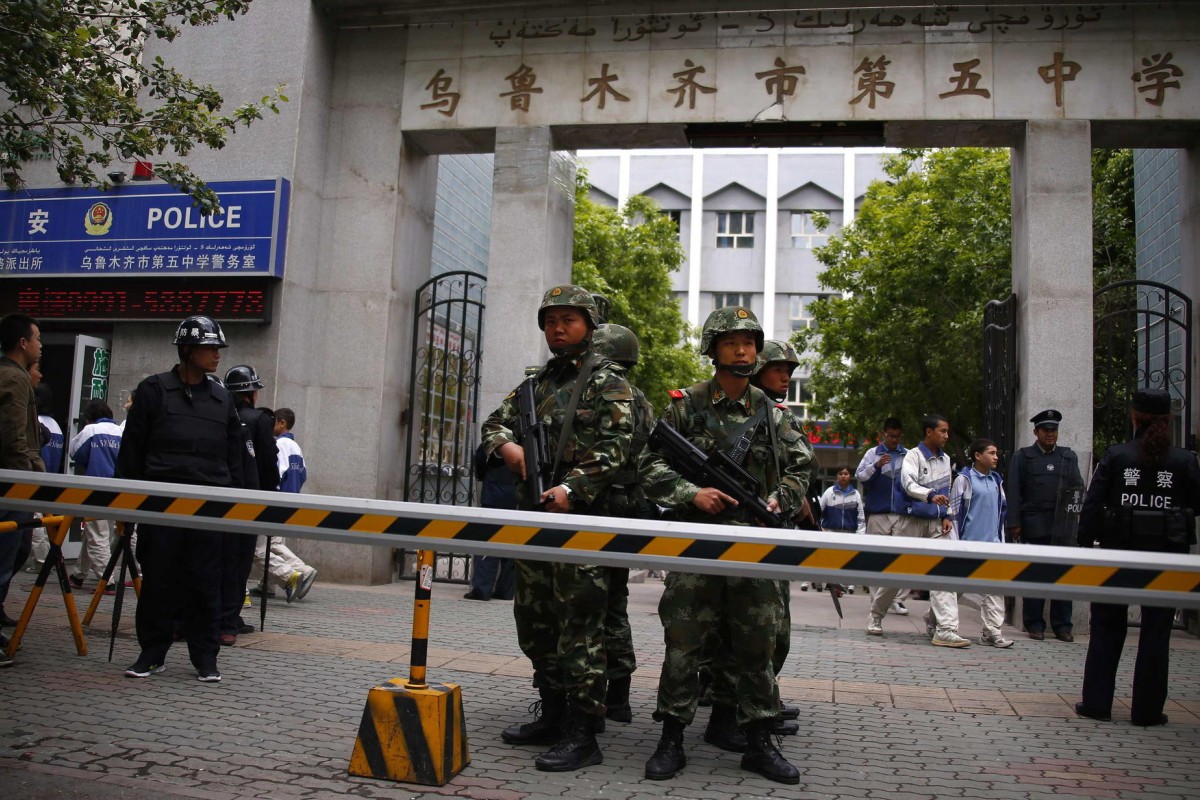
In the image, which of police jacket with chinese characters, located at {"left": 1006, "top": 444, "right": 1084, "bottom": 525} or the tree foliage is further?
the tree foliage

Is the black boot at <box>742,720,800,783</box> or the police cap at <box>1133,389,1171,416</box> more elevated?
the police cap at <box>1133,389,1171,416</box>

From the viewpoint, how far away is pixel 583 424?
500cm

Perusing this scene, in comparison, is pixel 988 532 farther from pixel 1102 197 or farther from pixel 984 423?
pixel 1102 197

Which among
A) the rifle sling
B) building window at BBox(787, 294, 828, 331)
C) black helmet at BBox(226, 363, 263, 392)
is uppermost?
building window at BBox(787, 294, 828, 331)

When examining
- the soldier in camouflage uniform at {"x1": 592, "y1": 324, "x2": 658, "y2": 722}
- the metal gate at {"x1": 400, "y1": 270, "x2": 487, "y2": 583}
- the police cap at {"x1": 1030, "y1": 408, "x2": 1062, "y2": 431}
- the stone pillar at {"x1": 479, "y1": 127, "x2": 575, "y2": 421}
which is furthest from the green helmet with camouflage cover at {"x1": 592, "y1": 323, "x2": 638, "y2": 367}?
the metal gate at {"x1": 400, "y1": 270, "x2": 487, "y2": 583}

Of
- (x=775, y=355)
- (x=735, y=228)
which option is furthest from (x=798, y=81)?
(x=735, y=228)

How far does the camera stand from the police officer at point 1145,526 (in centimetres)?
595

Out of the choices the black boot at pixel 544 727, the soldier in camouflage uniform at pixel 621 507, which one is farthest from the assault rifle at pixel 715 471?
the black boot at pixel 544 727

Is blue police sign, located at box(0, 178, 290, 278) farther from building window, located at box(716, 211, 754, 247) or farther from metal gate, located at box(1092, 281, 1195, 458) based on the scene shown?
building window, located at box(716, 211, 754, 247)

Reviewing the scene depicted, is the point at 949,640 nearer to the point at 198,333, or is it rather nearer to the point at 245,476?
the point at 245,476

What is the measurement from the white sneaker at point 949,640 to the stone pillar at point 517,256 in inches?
189

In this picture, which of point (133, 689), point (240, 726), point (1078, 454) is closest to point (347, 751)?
point (240, 726)

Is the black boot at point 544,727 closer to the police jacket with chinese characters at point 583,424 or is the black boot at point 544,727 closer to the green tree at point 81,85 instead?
the police jacket with chinese characters at point 583,424

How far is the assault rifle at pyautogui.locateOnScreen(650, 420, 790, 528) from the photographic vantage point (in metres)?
4.61
